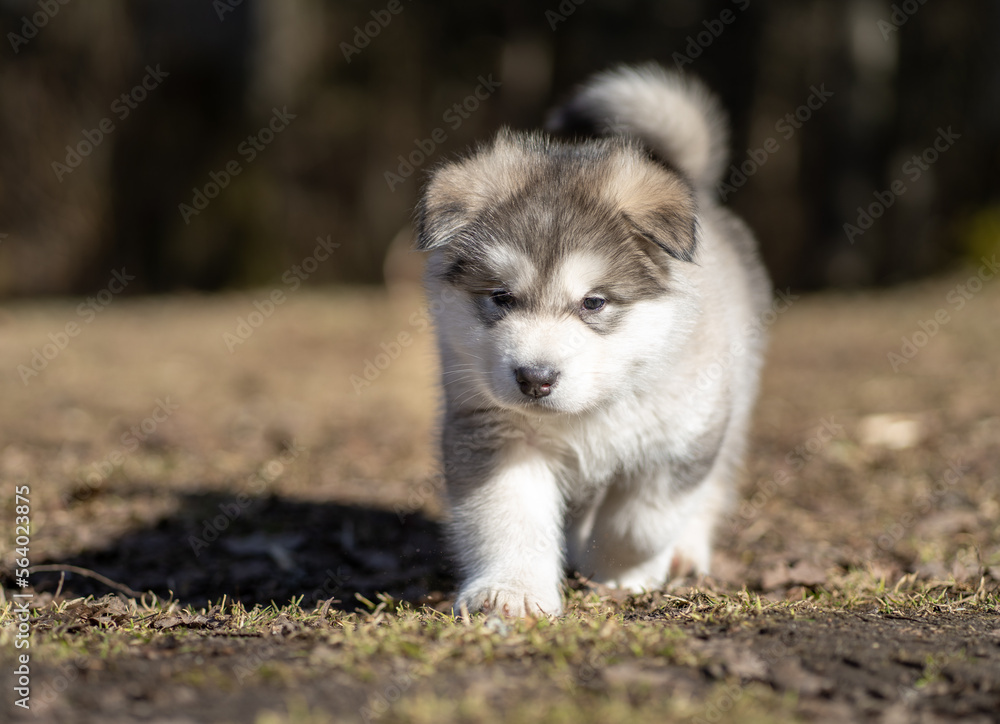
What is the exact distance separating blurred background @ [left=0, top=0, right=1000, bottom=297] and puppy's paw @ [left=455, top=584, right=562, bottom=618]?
11835 mm

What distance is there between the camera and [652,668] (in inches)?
94.4

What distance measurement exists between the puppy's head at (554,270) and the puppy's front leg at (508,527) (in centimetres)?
26

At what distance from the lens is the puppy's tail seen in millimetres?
→ 4211

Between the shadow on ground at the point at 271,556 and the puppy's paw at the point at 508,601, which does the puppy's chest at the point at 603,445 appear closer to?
the puppy's paw at the point at 508,601

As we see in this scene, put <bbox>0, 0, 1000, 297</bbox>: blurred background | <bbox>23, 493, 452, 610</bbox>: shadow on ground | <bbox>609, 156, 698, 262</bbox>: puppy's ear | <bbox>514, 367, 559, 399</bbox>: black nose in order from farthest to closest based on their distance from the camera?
<bbox>0, 0, 1000, 297</bbox>: blurred background < <bbox>23, 493, 452, 610</bbox>: shadow on ground < <bbox>609, 156, 698, 262</bbox>: puppy's ear < <bbox>514, 367, 559, 399</bbox>: black nose

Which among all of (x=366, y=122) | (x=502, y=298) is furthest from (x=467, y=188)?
(x=366, y=122)

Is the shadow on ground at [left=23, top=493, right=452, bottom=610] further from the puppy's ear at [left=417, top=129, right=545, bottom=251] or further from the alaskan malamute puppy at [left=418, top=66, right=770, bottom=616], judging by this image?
the puppy's ear at [left=417, top=129, right=545, bottom=251]

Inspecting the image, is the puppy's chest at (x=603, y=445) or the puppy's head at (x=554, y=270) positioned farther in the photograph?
the puppy's chest at (x=603, y=445)

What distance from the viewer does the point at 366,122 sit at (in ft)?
52.4

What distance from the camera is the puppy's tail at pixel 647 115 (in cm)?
421

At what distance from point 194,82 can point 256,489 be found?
11.5 meters

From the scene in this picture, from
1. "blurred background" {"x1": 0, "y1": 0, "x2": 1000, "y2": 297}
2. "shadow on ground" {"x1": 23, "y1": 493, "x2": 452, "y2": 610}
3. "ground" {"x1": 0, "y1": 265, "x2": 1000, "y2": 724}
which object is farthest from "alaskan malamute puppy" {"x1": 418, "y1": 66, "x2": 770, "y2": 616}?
"blurred background" {"x1": 0, "y1": 0, "x2": 1000, "y2": 297}

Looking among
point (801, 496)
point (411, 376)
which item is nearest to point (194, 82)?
point (411, 376)

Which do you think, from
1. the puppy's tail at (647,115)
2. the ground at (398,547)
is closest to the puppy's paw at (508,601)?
the ground at (398,547)
